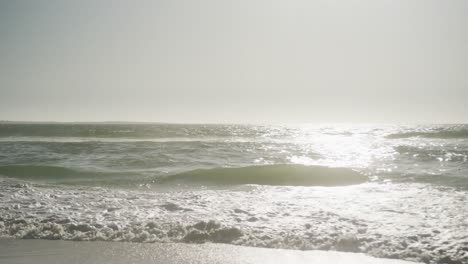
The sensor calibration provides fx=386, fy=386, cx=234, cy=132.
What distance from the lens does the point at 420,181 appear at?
10.9 m

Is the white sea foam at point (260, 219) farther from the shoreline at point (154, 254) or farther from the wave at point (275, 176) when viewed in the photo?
the wave at point (275, 176)

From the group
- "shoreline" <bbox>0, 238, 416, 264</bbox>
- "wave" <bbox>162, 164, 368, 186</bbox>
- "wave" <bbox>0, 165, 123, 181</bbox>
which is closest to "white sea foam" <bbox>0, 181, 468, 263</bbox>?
"shoreline" <bbox>0, 238, 416, 264</bbox>

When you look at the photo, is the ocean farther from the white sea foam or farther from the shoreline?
the shoreline

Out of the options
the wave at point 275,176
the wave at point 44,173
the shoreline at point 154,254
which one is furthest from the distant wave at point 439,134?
the shoreline at point 154,254

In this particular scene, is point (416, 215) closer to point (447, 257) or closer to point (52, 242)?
point (447, 257)

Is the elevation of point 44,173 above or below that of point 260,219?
below

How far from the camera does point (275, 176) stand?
1298 cm

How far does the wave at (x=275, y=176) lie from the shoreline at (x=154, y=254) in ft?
20.5

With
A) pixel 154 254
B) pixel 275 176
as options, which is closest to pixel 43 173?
pixel 275 176

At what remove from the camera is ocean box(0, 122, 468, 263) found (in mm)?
5500

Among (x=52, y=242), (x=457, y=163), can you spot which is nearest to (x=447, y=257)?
(x=52, y=242)

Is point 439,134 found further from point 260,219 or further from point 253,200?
point 260,219

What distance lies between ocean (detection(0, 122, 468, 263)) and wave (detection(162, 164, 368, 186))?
0.03m

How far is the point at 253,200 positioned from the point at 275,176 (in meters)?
4.76
